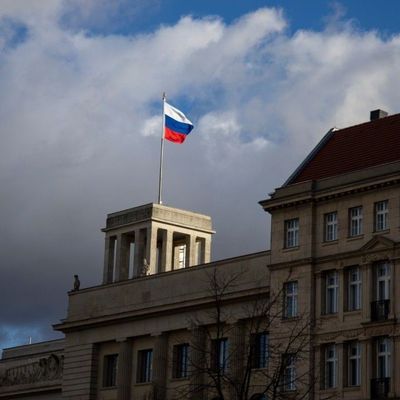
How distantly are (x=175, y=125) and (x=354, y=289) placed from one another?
2100cm

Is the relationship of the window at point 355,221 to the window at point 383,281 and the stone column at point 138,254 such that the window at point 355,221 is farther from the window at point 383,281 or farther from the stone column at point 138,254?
the stone column at point 138,254

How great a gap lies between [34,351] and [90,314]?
52.1 ft

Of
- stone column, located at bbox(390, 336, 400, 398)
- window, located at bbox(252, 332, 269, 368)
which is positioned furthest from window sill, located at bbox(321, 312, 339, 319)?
window, located at bbox(252, 332, 269, 368)

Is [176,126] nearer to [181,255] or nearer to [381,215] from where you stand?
[181,255]

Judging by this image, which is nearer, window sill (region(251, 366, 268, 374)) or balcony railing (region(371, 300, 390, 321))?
balcony railing (region(371, 300, 390, 321))

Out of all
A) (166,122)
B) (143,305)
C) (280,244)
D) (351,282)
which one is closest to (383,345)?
(351,282)

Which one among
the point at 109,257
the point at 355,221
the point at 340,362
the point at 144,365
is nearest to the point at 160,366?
the point at 144,365

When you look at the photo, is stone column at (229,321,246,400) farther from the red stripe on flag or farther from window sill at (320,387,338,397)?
the red stripe on flag

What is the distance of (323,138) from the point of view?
2889 inches

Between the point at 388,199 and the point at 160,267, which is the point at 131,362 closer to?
the point at 160,267

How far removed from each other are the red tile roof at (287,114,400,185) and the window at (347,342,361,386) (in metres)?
9.20

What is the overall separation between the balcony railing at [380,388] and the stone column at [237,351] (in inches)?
321

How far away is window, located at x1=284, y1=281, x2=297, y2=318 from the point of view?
67.8m

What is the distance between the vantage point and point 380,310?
208ft
